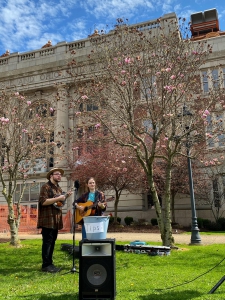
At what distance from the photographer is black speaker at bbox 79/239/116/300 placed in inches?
175

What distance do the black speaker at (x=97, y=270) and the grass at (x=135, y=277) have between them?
1.31 ft

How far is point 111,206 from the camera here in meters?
24.3

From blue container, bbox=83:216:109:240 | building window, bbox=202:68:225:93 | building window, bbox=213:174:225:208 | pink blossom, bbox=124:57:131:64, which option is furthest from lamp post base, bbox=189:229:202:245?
building window, bbox=213:174:225:208

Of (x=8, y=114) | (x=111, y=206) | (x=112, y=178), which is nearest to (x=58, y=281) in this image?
(x=8, y=114)

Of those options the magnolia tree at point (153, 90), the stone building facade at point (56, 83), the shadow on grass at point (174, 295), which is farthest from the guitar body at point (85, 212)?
the stone building facade at point (56, 83)

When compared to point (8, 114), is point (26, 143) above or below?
below

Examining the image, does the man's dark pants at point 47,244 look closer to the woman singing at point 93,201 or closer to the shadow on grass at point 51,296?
the woman singing at point 93,201

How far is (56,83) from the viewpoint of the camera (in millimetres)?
23219

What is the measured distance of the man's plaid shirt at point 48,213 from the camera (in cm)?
662

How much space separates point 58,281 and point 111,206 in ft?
61.2

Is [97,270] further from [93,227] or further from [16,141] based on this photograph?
[16,141]

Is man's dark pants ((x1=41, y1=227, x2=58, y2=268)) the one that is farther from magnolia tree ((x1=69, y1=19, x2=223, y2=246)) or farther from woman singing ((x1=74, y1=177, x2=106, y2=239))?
magnolia tree ((x1=69, y1=19, x2=223, y2=246))

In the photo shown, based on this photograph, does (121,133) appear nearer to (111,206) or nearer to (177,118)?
(177,118)

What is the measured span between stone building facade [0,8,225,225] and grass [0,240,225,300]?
14226 mm
